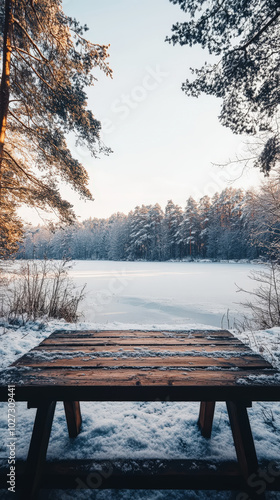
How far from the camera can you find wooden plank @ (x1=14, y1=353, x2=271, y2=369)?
1251mm

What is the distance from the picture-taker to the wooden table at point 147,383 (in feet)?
3.45

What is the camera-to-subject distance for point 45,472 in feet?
4.27

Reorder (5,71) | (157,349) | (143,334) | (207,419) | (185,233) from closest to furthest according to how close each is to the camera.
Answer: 1. (157,349)
2. (207,419)
3. (143,334)
4. (5,71)
5. (185,233)

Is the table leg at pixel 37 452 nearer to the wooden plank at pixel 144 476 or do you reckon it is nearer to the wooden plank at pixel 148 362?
the wooden plank at pixel 144 476

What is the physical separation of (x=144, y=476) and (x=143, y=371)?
2.16 ft

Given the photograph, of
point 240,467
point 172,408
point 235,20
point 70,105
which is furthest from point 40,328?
point 235,20

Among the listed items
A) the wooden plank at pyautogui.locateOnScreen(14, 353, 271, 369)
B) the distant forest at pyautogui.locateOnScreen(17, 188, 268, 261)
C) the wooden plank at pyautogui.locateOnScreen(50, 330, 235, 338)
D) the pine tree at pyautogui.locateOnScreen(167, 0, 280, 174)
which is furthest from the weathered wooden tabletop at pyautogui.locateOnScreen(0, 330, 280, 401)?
the distant forest at pyautogui.locateOnScreen(17, 188, 268, 261)

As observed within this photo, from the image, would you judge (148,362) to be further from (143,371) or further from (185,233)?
(185,233)

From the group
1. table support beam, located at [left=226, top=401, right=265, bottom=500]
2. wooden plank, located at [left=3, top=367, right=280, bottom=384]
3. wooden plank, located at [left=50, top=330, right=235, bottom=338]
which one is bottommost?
table support beam, located at [left=226, top=401, right=265, bottom=500]

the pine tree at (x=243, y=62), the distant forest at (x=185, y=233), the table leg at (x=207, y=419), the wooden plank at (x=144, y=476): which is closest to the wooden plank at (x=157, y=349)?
the table leg at (x=207, y=419)

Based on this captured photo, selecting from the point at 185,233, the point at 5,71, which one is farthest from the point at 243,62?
the point at 185,233

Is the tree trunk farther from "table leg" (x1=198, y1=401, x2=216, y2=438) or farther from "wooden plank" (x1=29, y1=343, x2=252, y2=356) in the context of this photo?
"table leg" (x1=198, y1=401, x2=216, y2=438)

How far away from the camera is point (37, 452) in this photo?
122 cm

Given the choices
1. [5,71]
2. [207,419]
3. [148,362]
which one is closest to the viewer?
[148,362]
